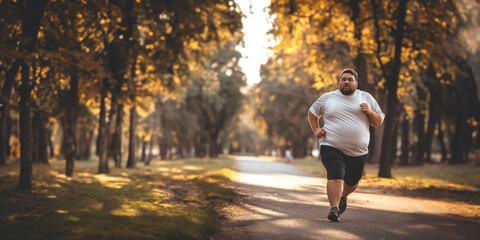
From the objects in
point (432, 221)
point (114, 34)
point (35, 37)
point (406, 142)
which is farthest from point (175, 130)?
point (432, 221)

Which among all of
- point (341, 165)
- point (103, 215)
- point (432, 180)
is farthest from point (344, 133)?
point (432, 180)

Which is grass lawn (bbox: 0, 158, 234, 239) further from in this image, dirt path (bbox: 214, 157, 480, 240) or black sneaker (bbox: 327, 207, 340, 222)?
black sneaker (bbox: 327, 207, 340, 222)

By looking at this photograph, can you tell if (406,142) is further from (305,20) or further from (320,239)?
(320,239)

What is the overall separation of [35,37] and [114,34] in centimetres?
811

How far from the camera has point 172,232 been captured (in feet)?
18.8

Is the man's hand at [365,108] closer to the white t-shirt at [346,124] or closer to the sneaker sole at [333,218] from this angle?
the white t-shirt at [346,124]

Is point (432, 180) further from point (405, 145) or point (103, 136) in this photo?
point (405, 145)

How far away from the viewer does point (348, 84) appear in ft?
22.9

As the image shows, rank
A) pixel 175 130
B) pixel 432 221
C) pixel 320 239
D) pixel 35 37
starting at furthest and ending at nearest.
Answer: pixel 175 130
pixel 35 37
pixel 432 221
pixel 320 239

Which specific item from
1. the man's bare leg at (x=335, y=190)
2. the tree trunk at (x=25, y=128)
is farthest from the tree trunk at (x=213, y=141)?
the man's bare leg at (x=335, y=190)

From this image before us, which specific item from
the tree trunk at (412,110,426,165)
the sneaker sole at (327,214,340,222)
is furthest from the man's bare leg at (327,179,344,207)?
the tree trunk at (412,110,426,165)

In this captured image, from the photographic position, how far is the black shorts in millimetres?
6793

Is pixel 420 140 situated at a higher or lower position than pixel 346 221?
higher

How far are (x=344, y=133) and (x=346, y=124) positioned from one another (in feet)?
0.45
